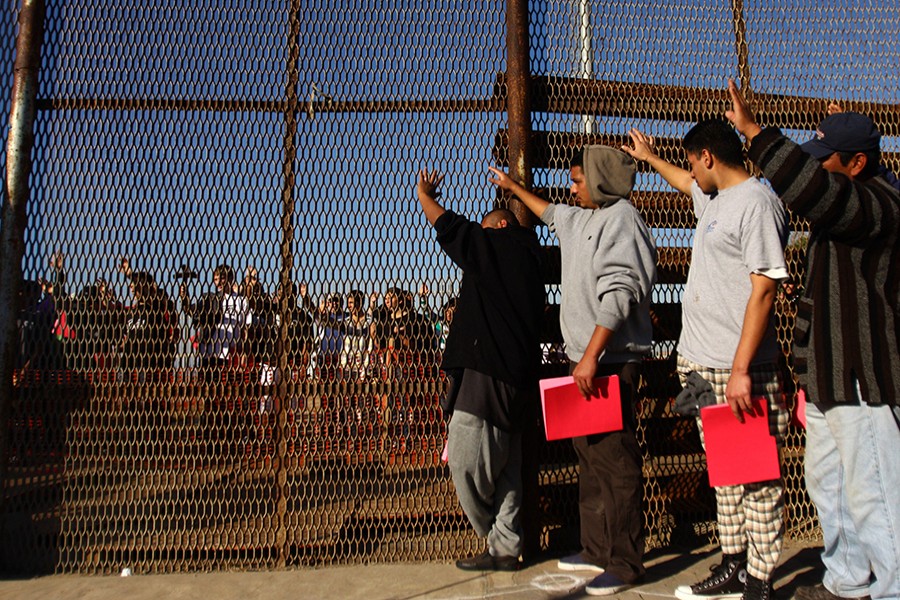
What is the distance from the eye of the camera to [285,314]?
3.15 metres

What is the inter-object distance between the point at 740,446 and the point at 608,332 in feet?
2.14

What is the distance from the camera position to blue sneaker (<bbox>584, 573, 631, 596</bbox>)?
2682 mm

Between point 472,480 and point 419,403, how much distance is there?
1.68 ft

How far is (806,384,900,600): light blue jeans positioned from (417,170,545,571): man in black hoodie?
3.89ft

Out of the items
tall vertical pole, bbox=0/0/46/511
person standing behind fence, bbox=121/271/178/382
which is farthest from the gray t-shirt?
tall vertical pole, bbox=0/0/46/511

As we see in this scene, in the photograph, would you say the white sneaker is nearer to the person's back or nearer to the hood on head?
the person's back

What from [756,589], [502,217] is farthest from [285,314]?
[756,589]

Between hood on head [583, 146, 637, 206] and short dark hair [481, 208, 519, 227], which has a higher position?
hood on head [583, 146, 637, 206]

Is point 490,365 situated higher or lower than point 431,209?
lower

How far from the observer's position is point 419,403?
126 inches

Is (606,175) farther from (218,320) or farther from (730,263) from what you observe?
(218,320)

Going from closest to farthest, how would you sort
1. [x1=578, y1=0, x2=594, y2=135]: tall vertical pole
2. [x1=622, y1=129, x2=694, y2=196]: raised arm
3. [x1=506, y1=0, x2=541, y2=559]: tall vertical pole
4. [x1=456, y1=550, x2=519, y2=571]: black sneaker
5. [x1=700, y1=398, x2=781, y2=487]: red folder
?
[x1=700, y1=398, x2=781, y2=487]: red folder → [x1=456, y1=550, x2=519, y2=571]: black sneaker → [x1=622, y1=129, x2=694, y2=196]: raised arm → [x1=506, y1=0, x2=541, y2=559]: tall vertical pole → [x1=578, y1=0, x2=594, y2=135]: tall vertical pole

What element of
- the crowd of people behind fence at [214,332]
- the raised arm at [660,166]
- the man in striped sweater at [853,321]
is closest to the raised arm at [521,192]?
the raised arm at [660,166]

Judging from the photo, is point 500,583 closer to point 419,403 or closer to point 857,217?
point 419,403
